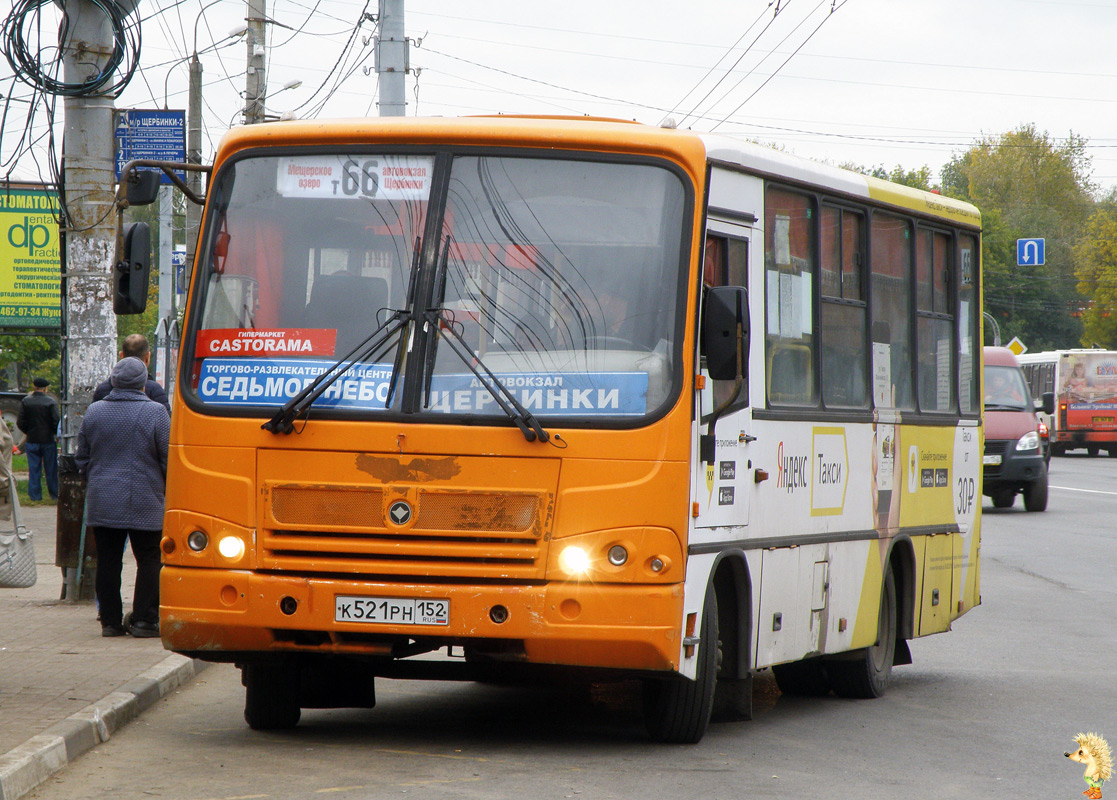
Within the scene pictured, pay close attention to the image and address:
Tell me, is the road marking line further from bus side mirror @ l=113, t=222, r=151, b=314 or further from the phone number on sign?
bus side mirror @ l=113, t=222, r=151, b=314

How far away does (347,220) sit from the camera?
7266 millimetres

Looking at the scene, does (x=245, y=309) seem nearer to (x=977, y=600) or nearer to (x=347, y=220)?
(x=347, y=220)

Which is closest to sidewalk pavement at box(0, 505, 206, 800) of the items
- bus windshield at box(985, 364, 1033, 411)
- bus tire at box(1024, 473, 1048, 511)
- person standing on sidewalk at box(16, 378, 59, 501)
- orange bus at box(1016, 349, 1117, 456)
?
person standing on sidewalk at box(16, 378, 59, 501)

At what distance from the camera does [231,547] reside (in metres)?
7.00

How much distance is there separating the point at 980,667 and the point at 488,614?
212 inches

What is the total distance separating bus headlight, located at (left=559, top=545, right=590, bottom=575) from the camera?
672 cm

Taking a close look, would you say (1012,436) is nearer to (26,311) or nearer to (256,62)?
(256,62)

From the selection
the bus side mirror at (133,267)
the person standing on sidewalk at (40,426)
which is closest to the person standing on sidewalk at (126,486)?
the bus side mirror at (133,267)

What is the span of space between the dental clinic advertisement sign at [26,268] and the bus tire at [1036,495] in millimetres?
15271

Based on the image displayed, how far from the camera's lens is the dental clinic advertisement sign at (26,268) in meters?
26.0

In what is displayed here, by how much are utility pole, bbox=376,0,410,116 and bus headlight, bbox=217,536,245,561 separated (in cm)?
1203

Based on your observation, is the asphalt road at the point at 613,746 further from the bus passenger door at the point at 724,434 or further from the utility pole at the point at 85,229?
the utility pole at the point at 85,229

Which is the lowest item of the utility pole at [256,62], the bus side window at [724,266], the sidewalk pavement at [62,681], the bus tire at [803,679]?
the bus tire at [803,679]

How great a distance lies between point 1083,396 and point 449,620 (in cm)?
4441
